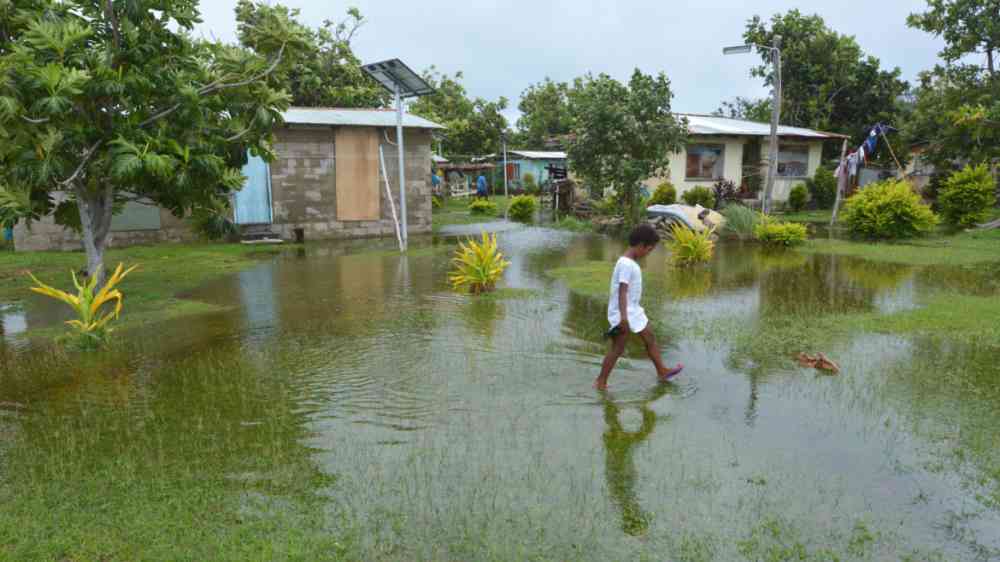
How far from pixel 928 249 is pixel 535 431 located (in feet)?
44.7

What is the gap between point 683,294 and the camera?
10438mm

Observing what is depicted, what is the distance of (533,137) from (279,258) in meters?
34.2

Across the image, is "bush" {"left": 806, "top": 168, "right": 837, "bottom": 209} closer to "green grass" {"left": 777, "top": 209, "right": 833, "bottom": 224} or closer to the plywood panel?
"green grass" {"left": 777, "top": 209, "right": 833, "bottom": 224}

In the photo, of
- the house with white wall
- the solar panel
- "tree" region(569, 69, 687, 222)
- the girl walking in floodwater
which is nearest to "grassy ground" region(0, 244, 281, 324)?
the solar panel

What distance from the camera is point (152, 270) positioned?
13148 mm

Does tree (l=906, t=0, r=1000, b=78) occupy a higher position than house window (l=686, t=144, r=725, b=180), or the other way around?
tree (l=906, t=0, r=1000, b=78)

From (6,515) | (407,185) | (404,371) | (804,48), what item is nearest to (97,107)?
(404,371)

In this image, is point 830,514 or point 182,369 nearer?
point 830,514

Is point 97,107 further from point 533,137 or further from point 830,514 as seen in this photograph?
point 533,137

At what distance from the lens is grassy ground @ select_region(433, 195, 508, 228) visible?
2367 cm

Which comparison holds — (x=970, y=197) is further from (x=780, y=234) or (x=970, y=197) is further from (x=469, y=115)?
(x=469, y=115)

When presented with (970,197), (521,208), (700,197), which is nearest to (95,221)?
(521,208)

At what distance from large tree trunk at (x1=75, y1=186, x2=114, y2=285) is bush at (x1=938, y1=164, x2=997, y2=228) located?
66.9 ft

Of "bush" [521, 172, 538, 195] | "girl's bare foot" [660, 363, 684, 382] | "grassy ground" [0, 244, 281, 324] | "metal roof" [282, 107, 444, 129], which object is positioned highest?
"metal roof" [282, 107, 444, 129]
